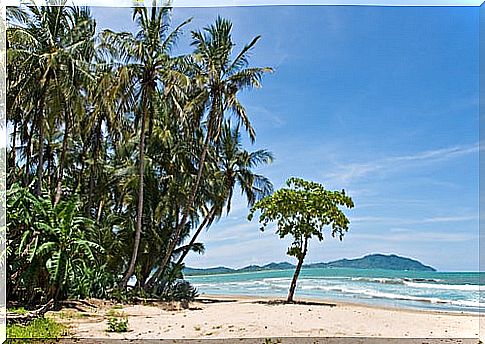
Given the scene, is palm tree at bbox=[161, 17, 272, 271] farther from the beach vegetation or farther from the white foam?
the white foam

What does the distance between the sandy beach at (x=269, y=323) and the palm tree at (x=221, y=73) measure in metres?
2.43

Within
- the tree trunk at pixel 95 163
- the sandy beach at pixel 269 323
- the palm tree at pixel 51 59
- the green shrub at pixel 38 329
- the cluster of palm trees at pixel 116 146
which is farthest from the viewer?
the tree trunk at pixel 95 163

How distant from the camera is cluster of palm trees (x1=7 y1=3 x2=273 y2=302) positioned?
6.76 metres

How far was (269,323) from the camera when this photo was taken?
6.21 m

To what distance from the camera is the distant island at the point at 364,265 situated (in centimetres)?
930

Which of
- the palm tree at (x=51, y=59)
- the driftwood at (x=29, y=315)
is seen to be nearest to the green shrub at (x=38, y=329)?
the driftwood at (x=29, y=315)

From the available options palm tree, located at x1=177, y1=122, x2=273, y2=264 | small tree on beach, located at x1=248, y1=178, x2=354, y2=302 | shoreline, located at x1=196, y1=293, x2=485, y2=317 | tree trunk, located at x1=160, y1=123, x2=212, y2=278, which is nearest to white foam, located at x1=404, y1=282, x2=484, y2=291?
shoreline, located at x1=196, y1=293, x2=485, y2=317

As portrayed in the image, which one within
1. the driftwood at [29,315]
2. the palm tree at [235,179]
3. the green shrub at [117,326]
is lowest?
the green shrub at [117,326]

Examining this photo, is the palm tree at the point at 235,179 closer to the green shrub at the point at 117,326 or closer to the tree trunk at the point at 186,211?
the tree trunk at the point at 186,211

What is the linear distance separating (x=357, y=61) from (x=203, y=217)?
3583 mm

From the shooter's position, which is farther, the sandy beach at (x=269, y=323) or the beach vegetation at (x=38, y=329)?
the sandy beach at (x=269, y=323)

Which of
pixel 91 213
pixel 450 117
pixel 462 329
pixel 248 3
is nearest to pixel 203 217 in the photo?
pixel 91 213

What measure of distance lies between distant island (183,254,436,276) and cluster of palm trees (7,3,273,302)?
2.30 ft

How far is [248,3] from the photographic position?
5004mm
